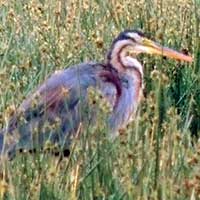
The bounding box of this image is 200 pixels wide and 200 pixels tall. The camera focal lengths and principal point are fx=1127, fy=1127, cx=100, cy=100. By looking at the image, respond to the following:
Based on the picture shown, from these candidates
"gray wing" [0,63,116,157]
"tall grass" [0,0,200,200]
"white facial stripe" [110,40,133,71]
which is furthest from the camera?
"white facial stripe" [110,40,133,71]

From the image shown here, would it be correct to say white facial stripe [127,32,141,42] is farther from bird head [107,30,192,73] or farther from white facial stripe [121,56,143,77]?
white facial stripe [121,56,143,77]

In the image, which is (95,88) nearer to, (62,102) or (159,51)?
(62,102)

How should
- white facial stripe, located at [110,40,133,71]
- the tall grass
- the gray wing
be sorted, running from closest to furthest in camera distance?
1. the tall grass
2. the gray wing
3. white facial stripe, located at [110,40,133,71]

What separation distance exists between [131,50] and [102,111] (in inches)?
81.8

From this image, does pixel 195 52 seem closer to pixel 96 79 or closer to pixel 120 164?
pixel 96 79

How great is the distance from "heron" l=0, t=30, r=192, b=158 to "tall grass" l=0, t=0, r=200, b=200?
0.39 ft

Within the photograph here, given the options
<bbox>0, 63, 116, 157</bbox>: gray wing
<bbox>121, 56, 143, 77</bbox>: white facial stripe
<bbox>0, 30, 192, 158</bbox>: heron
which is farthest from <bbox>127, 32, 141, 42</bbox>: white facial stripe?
<bbox>0, 63, 116, 157</bbox>: gray wing

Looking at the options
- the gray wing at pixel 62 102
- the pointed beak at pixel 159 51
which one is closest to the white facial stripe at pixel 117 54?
the pointed beak at pixel 159 51

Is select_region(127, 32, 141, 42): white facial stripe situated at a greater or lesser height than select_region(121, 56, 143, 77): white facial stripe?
greater

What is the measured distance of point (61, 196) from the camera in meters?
4.21

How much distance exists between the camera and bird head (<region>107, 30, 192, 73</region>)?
6.54 meters

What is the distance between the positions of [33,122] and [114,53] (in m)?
1.16


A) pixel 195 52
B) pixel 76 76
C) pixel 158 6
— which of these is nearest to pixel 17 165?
pixel 76 76

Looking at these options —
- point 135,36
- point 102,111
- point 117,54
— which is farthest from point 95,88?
point 102,111
